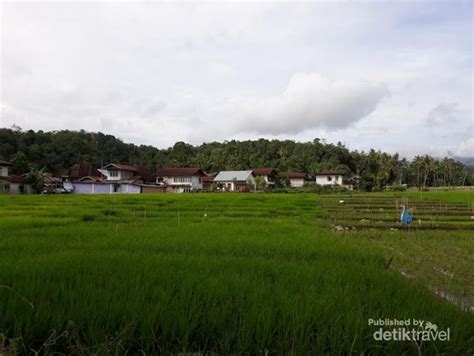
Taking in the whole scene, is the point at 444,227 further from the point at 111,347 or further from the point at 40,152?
the point at 40,152

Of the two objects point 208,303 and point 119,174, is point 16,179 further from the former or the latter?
point 208,303

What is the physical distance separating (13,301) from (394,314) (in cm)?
317

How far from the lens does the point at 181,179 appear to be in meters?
53.2

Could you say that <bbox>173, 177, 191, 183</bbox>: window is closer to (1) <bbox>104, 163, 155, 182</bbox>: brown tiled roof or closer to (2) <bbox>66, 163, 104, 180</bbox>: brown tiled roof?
(1) <bbox>104, 163, 155, 182</bbox>: brown tiled roof

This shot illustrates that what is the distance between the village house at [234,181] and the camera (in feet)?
179

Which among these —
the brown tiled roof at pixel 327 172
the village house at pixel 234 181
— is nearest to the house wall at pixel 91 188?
the village house at pixel 234 181

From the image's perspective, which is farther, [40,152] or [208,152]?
[208,152]

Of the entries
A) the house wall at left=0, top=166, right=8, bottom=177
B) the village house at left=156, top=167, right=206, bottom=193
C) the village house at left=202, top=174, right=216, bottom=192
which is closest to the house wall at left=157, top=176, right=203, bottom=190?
the village house at left=156, top=167, right=206, bottom=193

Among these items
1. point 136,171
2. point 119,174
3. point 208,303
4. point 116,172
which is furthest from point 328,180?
point 208,303

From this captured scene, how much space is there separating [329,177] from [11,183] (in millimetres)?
43569

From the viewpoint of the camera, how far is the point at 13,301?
2.95 metres

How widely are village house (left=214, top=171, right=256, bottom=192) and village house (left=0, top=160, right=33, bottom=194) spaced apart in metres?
26.2

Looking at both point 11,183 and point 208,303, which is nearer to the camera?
point 208,303

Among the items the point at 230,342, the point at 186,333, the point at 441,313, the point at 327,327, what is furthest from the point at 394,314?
the point at 186,333
